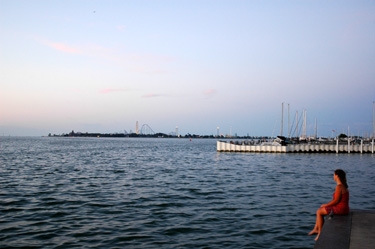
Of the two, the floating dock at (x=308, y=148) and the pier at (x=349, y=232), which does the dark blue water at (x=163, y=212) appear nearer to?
the pier at (x=349, y=232)

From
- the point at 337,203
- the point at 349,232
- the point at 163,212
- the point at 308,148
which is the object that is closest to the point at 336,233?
the point at 349,232

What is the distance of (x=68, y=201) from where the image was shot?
2342cm

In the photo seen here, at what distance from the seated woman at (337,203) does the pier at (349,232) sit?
8.5 inches

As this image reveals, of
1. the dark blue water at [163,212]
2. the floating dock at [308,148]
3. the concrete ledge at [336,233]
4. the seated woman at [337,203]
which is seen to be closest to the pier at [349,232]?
the concrete ledge at [336,233]

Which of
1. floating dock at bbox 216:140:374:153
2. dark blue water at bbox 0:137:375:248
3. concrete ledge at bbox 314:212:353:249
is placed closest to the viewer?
concrete ledge at bbox 314:212:353:249

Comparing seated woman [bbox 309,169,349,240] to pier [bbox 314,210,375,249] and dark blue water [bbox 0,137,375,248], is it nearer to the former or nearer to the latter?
pier [bbox 314,210,375,249]

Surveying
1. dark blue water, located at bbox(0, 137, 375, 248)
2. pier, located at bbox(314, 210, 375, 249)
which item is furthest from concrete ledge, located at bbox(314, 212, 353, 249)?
dark blue water, located at bbox(0, 137, 375, 248)

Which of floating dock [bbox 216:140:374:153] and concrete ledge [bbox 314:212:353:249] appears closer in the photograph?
concrete ledge [bbox 314:212:353:249]

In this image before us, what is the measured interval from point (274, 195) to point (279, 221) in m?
8.31

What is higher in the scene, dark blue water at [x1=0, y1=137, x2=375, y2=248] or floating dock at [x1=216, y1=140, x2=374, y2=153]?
floating dock at [x1=216, y1=140, x2=374, y2=153]

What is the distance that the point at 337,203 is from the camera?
12047mm

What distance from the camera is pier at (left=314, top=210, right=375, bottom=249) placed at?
9.09m

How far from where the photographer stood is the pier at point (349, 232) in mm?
9086

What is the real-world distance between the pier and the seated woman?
0.22 metres
